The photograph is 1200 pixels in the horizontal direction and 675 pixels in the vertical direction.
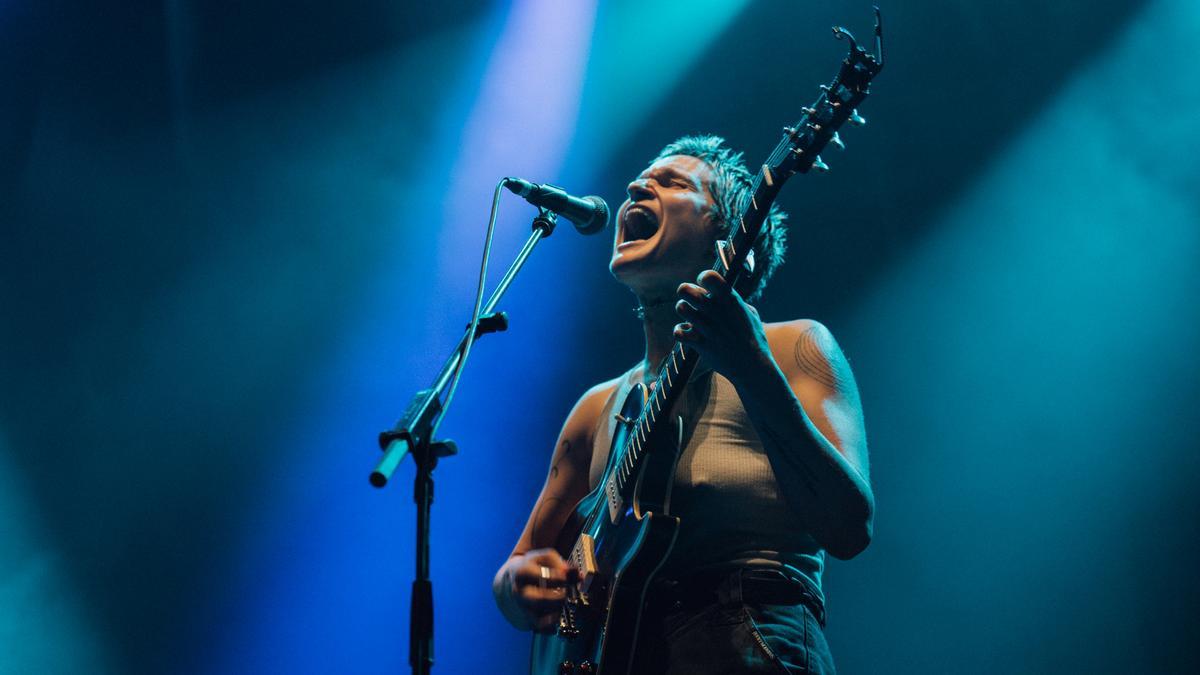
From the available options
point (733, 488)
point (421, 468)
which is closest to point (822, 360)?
point (733, 488)

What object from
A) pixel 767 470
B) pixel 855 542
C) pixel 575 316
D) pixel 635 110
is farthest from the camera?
pixel 635 110

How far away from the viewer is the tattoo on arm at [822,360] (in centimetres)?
226

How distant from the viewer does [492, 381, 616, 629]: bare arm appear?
227 centimetres

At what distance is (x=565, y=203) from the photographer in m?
2.47

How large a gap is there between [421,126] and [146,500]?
2375mm

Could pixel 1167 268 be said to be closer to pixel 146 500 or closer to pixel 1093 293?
pixel 1093 293

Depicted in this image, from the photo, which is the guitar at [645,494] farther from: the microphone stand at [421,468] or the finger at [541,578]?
the microphone stand at [421,468]

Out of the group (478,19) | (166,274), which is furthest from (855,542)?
(478,19)

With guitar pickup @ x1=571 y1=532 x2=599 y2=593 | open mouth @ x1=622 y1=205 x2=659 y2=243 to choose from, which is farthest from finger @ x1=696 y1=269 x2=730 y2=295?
open mouth @ x1=622 y1=205 x2=659 y2=243

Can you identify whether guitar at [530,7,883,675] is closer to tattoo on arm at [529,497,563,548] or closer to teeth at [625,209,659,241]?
tattoo on arm at [529,497,563,548]

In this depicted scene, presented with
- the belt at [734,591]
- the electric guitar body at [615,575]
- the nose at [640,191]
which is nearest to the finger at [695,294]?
the electric guitar body at [615,575]

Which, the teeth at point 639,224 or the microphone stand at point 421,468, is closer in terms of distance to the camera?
the microphone stand at point 421,468

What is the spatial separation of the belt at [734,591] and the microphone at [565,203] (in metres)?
1.05

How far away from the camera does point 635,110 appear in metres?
4.94
